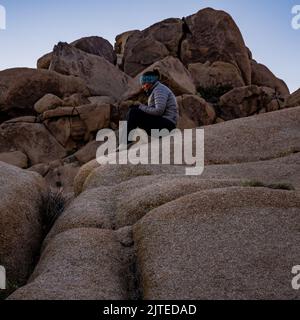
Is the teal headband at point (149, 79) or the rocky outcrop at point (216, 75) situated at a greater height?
the rocky outcrop at point (216, 75)

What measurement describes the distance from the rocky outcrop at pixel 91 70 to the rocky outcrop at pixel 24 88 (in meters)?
2.78

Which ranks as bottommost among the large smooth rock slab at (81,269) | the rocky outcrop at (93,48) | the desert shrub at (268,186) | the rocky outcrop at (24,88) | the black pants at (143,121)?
the large smooth rock slab at (81,269)

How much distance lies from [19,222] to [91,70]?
34.1 meters

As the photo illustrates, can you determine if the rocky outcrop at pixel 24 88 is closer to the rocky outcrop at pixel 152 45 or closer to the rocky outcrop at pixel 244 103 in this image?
the rocky outcrop at pixel 152 45

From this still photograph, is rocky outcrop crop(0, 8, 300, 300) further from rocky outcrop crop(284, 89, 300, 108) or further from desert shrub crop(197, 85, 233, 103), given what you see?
desert shrub crop(197, 85, 233, 103)

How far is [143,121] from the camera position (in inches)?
780

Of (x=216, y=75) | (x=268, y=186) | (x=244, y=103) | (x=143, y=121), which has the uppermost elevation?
(x=216, y=75)

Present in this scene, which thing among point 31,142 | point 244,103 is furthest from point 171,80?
point 31,142

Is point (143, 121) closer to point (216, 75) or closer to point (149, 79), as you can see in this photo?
point (149, 79)

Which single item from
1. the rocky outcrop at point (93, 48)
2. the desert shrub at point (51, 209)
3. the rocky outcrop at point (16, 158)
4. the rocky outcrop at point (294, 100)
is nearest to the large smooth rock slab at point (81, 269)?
the desert shrub at point (51, 209)

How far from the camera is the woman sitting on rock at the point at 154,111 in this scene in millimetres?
19703

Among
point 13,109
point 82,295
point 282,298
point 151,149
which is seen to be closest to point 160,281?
point 82,295

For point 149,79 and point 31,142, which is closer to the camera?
point 149,79

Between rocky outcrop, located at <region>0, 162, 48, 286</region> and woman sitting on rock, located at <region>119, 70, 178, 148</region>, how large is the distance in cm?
583
